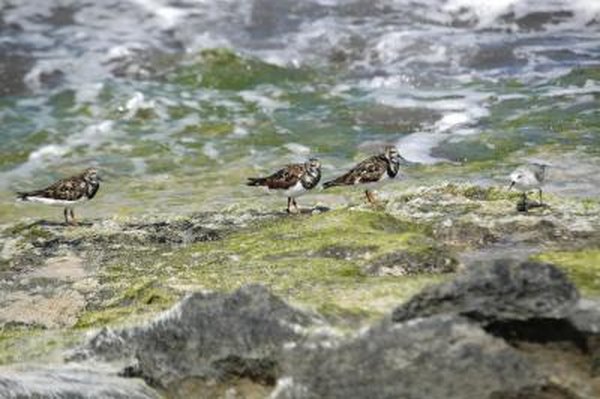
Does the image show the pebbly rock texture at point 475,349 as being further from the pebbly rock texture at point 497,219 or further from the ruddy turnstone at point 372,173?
the ruddy turnstone at point 372,173

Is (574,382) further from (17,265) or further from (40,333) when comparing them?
(17,265)

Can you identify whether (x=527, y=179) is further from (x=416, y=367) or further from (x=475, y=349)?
(x=416, y=367)

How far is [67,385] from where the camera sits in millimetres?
7625

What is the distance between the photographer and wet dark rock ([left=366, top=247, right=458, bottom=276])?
36.5 feet

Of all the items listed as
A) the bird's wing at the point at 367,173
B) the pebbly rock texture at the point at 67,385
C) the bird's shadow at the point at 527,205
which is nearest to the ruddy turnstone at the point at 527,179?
the bird's shadow at the point at 527,205

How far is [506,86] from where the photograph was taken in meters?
32.5

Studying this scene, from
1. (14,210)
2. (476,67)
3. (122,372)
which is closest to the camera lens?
(122,372)

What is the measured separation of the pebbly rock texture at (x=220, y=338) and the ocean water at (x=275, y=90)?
10993 mm

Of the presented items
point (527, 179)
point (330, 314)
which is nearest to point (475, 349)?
point (330, 314)

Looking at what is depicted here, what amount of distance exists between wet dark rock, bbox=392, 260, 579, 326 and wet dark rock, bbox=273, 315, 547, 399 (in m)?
0.31

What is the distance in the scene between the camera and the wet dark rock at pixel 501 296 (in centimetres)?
723

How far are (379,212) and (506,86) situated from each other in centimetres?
1901

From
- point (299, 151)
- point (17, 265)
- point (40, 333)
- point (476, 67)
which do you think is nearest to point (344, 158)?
point (299, 151)

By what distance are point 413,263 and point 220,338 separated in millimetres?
4067
